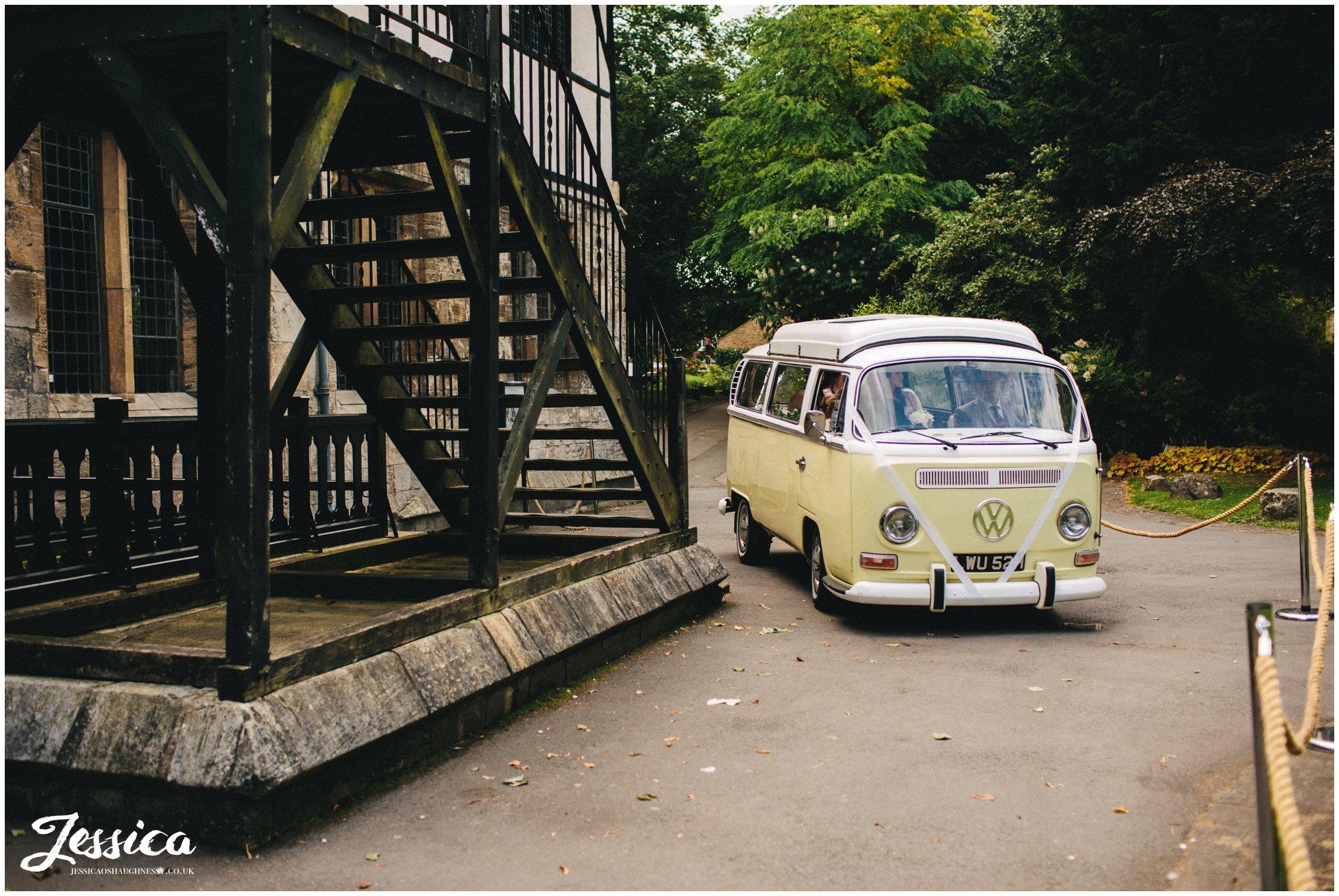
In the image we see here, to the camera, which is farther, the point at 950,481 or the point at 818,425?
the point at 818,425

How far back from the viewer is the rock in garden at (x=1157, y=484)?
17.7 meters

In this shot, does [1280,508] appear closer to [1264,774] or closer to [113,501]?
[1264,774]

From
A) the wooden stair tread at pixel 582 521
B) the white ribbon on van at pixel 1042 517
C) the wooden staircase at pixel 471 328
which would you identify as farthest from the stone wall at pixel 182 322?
the white ribbon on van at pixel 1042 517

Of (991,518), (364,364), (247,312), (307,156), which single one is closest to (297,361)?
(364,364)

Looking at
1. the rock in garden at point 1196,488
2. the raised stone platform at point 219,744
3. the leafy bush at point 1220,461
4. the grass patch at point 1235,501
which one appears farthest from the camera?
the leafy bush at point 1220,461

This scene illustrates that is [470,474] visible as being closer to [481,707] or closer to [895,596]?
[481,707]

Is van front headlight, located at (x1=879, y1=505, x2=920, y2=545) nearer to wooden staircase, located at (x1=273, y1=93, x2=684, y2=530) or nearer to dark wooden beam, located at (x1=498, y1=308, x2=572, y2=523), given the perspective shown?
wooden staircase, located at (x1=273, y1=93, x2=684, y2=530)

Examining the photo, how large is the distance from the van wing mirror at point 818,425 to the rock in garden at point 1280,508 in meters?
8.58

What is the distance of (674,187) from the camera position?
38.1 m

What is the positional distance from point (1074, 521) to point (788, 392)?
10.1ft

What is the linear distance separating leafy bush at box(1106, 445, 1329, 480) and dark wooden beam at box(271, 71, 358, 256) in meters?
17.4

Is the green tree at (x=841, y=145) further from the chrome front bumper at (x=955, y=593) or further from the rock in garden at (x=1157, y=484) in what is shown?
the chrome front bumper at (x=955, y=593)

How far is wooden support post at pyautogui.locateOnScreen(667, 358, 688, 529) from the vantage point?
930cm

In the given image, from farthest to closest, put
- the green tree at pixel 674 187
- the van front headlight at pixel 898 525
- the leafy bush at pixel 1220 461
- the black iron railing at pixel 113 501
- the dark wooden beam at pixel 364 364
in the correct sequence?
the green tree at pixel 674 187 < the leafy bush at pixel 1220 461 < the van front headlight at pixel 898 525 < the dark wooden beam at pixel 364 364 < the black iron railing at pixel 113 501
